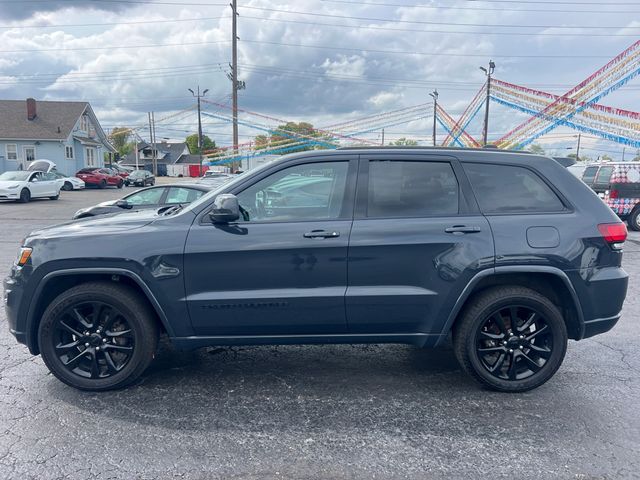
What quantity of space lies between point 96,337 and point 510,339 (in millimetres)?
3149

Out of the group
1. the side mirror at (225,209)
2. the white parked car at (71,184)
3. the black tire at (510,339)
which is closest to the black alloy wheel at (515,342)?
the black tire at (510,339)

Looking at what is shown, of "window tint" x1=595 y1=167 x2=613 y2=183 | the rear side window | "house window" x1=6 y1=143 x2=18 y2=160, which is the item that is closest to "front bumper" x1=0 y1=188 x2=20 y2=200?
"house window" x1=6 y1=143 x2=18 y2=160

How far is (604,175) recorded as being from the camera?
12.6 meters

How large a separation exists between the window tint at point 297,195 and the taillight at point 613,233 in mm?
1990

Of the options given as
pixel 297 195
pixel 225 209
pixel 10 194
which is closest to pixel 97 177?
pixel 10 194

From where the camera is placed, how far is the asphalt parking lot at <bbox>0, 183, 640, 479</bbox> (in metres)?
2.80

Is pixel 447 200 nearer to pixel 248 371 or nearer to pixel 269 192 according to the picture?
pixel 269 192

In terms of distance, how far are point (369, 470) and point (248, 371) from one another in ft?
5.26

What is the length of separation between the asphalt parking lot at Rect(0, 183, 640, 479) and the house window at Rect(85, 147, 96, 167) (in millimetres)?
41596

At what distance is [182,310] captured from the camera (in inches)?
139

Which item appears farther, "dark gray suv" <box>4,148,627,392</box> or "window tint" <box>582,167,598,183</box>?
"window tint" <box>582,167,598,183</box>

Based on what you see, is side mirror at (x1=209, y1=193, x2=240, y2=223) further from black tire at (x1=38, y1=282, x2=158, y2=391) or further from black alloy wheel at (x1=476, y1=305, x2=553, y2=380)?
black alloy wheel at (x1=476, y1=305, x2=553, y2=380)

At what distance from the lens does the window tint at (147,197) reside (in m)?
10.7

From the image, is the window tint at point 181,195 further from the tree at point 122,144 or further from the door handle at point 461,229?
the tree at point 122,144
